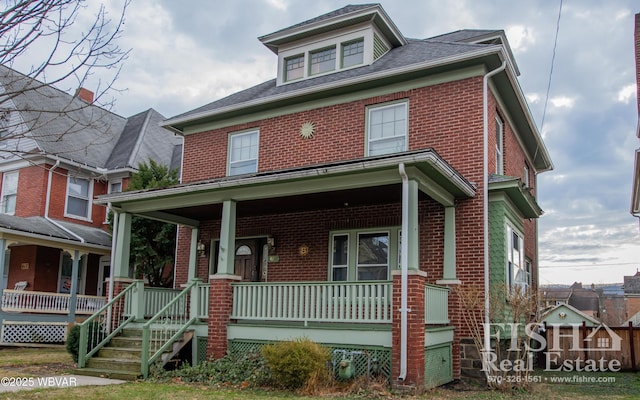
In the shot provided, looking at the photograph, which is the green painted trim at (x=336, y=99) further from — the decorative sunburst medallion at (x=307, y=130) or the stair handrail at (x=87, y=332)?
the stair handrail at (x=87, y=332)

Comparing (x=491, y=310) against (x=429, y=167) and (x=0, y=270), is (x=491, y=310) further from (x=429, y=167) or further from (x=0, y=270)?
(x=0, y=270)

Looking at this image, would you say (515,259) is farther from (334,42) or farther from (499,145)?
(334,42)

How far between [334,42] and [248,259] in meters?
6.05

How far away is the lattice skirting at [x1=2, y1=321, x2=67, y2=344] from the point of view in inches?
659

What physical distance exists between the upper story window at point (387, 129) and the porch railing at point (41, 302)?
11.5 m

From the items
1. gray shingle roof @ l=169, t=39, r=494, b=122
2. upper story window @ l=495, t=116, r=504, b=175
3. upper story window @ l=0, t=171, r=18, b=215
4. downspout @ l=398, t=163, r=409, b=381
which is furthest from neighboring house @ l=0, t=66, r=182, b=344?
upper story window @ l=495, t=116, r=504, b=175

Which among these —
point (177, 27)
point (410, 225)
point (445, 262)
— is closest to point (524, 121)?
point (445, 262)

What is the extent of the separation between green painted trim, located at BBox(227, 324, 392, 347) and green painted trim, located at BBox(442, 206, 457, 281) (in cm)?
222

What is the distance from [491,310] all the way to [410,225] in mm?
2644

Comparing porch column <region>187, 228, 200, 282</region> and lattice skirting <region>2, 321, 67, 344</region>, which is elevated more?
porch column <region>187, 228, 200, 282</region>

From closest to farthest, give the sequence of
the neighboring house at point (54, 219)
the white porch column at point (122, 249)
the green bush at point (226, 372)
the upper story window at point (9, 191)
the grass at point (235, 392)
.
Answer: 1. the grass at point (235, 392)
2. the green bush at point (226, 372)
3. the white porch column at point (122, 249)
4. the neighboring house at point (54, 219)
5. the upper story window at point (9, 191)

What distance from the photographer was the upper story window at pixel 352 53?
14.8 meters

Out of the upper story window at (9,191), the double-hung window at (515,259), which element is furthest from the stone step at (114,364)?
the upper story window at (9,191)

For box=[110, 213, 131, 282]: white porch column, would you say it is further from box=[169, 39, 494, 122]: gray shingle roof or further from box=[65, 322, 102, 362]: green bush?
box=[169, 39, 494, 122]: gray shingle roof
